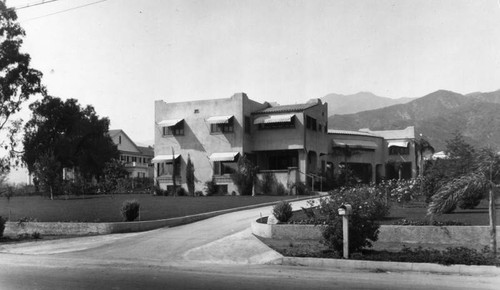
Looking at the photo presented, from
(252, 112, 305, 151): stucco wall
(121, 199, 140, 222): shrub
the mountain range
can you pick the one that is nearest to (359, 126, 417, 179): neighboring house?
(252, 112, 305, 151): stucco wall

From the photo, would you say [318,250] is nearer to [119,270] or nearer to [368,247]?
[368,247]

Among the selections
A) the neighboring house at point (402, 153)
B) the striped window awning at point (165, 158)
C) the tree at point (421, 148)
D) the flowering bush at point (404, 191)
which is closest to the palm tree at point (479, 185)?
the flowering bush at point (404, 191)

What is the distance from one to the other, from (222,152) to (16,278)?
93.4 feet

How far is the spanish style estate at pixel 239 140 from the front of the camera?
3788 centimetres

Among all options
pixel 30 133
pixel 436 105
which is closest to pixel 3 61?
pixel 30 133

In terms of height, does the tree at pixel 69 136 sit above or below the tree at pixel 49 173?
above

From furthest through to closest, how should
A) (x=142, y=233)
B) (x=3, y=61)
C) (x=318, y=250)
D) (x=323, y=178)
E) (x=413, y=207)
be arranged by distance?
1. (x=3, y=61)
2. (x=323, y=178)
3. (x=413, y=207)
4. (x=142, y=233)
5. (x=318, y=250)

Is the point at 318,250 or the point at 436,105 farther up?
the point at 436,105

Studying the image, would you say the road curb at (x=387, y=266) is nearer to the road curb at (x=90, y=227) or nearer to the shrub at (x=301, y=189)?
the road curb at (x=90, y=227)

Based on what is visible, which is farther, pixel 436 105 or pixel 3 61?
pixel 436 105

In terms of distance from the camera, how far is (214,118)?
38.5 m

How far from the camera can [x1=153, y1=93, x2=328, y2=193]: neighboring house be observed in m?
37.9

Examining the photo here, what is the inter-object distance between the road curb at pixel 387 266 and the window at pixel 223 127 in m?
26.3

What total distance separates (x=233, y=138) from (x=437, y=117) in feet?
411
